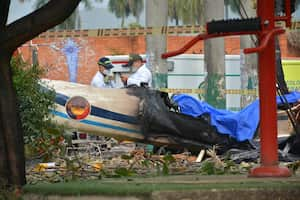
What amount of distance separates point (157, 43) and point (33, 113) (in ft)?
50.1

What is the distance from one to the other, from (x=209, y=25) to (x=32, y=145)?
140 inches

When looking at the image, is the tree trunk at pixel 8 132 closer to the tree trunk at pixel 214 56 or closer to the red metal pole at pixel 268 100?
the red metal pole at pixel 268 100

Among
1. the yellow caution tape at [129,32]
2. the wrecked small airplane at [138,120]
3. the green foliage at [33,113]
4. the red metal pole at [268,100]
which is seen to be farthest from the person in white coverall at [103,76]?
the red metal pole at [268,100]

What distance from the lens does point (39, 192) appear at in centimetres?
666

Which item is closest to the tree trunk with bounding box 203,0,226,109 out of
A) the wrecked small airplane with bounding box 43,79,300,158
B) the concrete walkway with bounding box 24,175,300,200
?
the wrecked small airplane with bounding box 43,79,300,158

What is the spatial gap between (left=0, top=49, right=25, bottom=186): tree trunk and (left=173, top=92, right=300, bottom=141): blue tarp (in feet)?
22.4

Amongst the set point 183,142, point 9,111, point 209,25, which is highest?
point 209,25

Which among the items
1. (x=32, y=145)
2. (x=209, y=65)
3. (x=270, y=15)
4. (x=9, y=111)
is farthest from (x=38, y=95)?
(x=209, y=65)

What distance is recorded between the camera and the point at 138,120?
1309 cm

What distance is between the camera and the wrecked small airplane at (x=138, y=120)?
13.0 m

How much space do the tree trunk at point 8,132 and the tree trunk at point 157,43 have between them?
13.8 meters

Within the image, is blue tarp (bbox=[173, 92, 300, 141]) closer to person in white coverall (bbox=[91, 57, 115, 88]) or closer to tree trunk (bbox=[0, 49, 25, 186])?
person in white coverall (bbox=[91, 57, 115, 88])

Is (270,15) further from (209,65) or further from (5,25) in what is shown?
(209,65)

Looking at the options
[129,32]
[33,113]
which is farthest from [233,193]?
[129,32]
